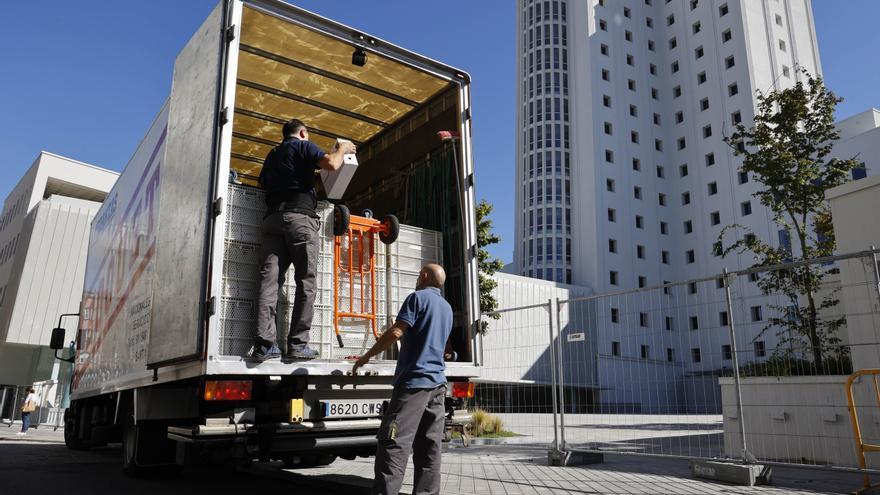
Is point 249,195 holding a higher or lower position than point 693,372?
higher

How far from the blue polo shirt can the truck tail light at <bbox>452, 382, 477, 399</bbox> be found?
148cm

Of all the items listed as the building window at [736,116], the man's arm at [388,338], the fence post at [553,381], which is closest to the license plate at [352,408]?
the man's arm at [388,338]

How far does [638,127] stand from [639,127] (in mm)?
124

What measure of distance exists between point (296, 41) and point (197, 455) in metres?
4.05

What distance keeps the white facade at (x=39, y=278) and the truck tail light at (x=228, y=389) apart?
38.3 metres

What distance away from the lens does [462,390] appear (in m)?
6.11

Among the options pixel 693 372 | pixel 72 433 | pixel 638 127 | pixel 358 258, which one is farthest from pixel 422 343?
pixel 638 127

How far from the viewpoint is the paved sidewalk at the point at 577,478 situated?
6070mm

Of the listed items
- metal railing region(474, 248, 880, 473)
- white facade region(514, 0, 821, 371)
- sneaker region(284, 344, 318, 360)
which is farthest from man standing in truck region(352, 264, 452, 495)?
white facade region(514, 0, 821, 371)

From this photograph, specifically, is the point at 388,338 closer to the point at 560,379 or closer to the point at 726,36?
the point at 560,379

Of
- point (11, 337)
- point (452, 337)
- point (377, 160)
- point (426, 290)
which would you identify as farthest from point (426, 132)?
point (11, 337)

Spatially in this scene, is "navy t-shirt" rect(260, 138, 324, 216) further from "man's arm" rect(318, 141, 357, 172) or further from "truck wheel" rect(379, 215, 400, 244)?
"truck wheel" rect(379, 215, 400, 244)

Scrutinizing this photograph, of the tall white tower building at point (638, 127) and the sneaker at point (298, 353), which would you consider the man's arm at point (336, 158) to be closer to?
the sneaker at point (298, 353)

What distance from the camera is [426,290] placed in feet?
15.6
